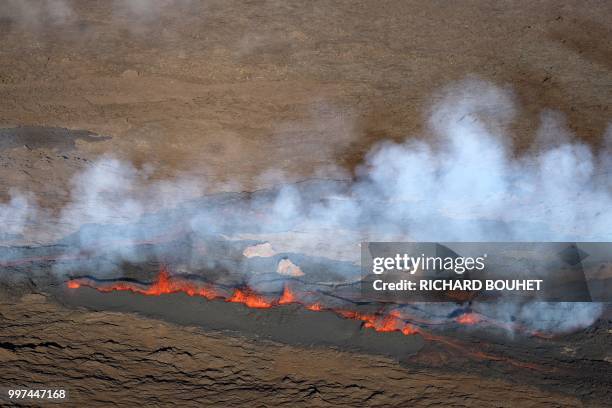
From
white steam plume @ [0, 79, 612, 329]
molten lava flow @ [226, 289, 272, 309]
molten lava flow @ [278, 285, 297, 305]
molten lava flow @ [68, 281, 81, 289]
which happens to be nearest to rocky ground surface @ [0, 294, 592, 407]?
molten lava flow @ [68, 281, 81, 289]

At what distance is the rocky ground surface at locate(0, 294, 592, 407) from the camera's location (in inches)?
241

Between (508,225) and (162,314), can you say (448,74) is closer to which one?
(508,225)

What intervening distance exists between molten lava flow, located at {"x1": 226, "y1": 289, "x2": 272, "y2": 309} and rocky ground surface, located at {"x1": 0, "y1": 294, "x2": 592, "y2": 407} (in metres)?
0.68

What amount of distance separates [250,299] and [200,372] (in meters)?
1.46

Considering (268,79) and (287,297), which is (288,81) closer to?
(268,79)

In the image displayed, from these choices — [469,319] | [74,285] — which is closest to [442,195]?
[469,319]

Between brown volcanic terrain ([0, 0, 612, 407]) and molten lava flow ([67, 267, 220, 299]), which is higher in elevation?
brown volcanic terrain ([0, 0, 612, 407])

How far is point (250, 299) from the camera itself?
305 inches

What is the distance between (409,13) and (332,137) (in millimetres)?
2459

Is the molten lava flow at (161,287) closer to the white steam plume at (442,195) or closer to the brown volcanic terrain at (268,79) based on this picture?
the white steam plume at (442,195)

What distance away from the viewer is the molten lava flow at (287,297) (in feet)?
25.3

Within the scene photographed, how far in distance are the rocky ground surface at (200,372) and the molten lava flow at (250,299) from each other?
684 mm

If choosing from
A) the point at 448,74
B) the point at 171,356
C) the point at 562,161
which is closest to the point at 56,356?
the point at 171,356

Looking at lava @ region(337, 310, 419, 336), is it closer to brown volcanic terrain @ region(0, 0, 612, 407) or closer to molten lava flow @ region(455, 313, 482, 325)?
molten lava flow @ region(455, 313, 482, 325)
